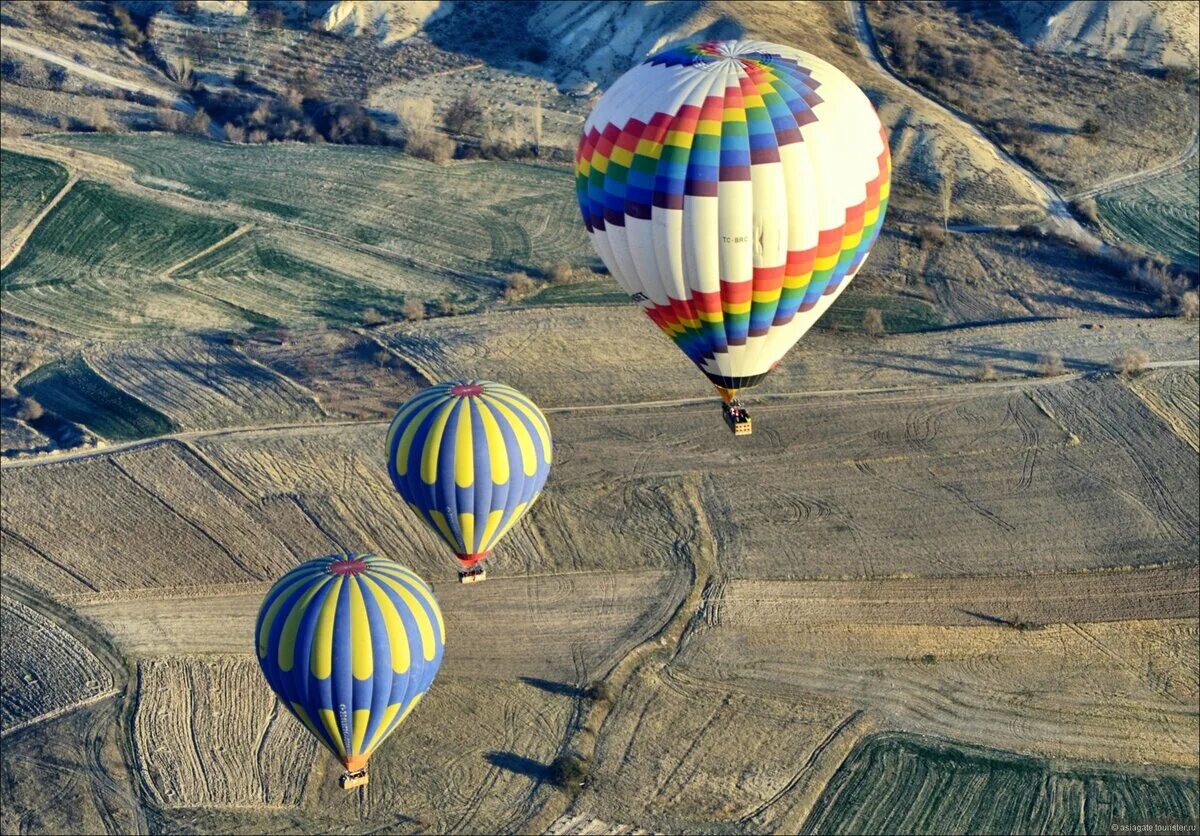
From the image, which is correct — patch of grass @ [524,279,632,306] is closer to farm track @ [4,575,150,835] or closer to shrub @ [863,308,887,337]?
shrub @ [863,308,887,337]

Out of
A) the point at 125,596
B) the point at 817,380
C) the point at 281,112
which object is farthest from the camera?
the point at 281,112

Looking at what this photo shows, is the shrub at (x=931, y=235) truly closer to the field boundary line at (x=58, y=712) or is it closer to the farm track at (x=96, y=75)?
the farm track at (x=96, y=75)

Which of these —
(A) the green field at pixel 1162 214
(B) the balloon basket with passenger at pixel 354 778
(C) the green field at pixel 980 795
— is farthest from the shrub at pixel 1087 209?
(B) the balloon basket with passenger at pixel 354 778

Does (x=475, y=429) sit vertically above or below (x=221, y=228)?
above

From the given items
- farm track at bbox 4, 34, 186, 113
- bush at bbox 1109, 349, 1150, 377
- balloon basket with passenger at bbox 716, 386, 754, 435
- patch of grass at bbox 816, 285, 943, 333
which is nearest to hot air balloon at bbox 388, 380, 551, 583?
balloon basket with passenger at bbox 716, 386, 754, 435

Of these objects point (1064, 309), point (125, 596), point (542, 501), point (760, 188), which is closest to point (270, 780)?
point (125, 596)

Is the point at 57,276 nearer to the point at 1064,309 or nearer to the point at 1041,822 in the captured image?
the point at 1064,309

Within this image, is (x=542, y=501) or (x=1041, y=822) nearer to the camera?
(x=1041, y=822)

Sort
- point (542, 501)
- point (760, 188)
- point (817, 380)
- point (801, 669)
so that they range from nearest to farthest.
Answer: point (760, 188), point (801, 669), point (542, 501), point (817, 380)

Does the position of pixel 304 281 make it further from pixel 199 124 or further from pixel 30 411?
pixel 199 124
